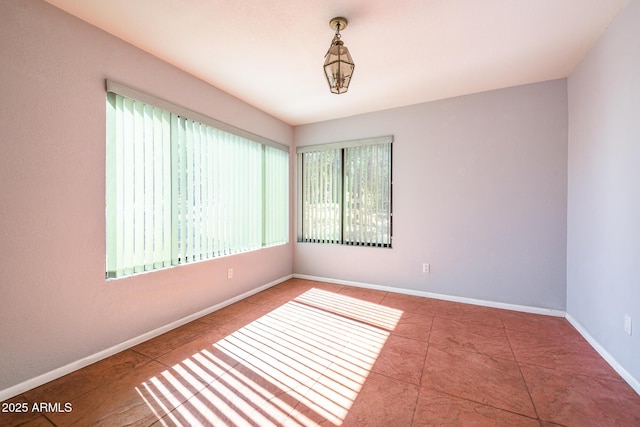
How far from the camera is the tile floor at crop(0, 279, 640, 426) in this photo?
159cm

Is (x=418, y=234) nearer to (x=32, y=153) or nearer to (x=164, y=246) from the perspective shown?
(x=164, y=246)

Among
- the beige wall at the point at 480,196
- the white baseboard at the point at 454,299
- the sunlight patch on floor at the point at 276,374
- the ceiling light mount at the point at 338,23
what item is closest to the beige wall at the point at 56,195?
the sunlight patch on floor at the point at 276,374

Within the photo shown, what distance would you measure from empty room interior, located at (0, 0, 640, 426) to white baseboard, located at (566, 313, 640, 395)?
0.02m

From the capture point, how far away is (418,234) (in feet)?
12.3

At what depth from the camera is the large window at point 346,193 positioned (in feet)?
13.1

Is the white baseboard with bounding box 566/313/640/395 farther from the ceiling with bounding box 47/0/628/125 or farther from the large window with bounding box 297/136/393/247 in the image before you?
the ceiling with bounding box 47/0/628/125

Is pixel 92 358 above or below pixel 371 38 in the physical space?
below

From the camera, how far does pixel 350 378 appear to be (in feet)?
6.43

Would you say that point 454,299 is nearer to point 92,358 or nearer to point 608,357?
point 608,357

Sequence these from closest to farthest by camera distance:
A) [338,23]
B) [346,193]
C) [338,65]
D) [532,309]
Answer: [338,65] < [338,23] < [532,309] < [346,193]

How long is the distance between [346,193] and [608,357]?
3182 mm

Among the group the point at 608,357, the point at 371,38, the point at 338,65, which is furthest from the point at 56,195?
the point at 608,357

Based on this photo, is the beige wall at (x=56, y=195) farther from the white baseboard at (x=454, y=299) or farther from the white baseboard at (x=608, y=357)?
the white baseboard at (x=608, y=357)

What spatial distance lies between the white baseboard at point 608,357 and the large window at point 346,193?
2130 millimetres
